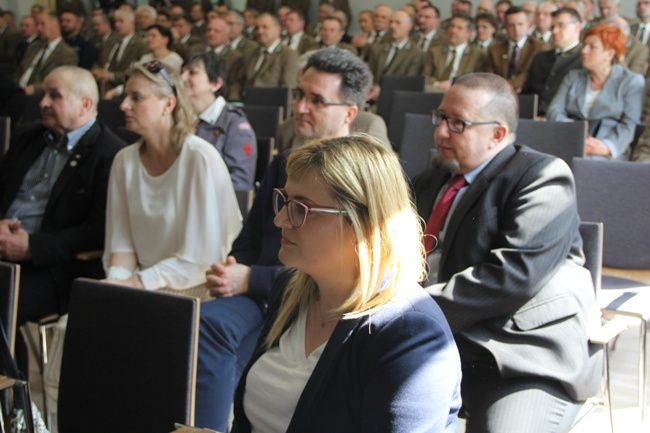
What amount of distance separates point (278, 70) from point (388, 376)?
22.4 feet

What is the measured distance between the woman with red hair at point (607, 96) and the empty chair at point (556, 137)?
32.8 inches

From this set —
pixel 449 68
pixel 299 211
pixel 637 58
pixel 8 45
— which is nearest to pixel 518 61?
pixel 449 68

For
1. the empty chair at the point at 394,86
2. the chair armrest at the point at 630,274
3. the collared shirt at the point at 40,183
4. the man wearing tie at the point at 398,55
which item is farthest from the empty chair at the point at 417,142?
the man wearing tie at the point at 398,55

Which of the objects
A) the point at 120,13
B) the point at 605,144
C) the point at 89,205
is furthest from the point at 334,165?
the point at 120,13

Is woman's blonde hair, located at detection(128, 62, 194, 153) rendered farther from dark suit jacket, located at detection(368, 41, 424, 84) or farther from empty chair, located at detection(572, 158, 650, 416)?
dark suit jacket, located at detection(368, 41, 424, 84)

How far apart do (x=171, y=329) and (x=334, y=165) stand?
60 cm

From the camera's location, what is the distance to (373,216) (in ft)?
4.55

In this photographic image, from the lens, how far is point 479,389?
2.04 meters

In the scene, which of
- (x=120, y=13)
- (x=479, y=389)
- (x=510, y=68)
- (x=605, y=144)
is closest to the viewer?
(x=479, y=389)

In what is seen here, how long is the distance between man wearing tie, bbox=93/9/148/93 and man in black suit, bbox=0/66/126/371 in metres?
5.80

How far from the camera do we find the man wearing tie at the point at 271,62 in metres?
7.87

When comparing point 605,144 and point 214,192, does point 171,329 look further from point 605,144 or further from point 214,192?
point 605,144

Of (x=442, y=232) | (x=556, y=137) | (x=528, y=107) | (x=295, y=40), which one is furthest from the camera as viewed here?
(x=295, y=40)

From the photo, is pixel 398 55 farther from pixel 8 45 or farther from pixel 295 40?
pixel 8 45
